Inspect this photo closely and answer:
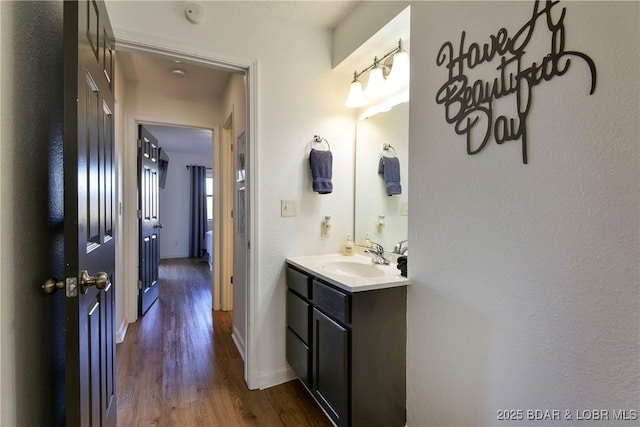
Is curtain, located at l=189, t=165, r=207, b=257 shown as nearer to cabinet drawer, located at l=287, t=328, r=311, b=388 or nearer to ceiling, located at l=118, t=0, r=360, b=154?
ceiling, located at l=118, t=0, r=360, b=154

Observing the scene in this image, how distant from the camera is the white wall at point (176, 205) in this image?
6.88 metres

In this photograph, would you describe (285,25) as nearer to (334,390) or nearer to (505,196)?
(505,196)

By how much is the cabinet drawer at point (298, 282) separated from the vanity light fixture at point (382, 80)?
1.20m

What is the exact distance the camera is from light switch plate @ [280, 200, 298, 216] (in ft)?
6.91

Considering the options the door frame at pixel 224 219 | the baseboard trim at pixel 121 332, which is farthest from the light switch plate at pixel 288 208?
the baseboard trim at pixel 121 332

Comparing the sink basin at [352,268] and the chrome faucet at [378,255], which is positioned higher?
the chrome faucet at [378,255]

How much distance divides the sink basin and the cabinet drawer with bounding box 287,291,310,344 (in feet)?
0.88

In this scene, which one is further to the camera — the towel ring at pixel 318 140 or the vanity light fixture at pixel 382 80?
the towel ring at pixel 318 140

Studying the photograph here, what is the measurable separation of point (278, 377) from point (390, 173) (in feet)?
5.06

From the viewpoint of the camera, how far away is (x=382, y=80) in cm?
202

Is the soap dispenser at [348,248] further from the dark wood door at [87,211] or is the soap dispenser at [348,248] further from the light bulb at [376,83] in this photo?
the dark wood door at [87,211]

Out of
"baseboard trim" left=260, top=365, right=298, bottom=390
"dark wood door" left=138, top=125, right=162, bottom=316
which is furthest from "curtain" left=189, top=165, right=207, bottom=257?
"baseboard trim" left=260, top=365, right=298, bottom=390

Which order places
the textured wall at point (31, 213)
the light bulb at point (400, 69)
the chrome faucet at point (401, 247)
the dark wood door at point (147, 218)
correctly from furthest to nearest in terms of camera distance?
the dark wood door at point (147, 218)
the chrome faucet at point (401, 247)
the light bulb at point (400, 69)
the textured wall at point (31, 213)

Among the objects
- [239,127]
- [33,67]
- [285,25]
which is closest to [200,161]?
[239,127]
